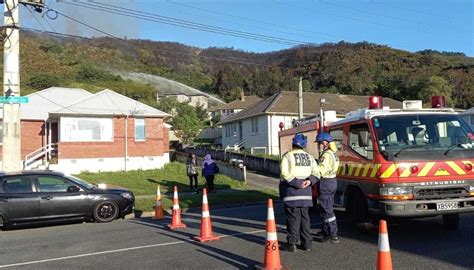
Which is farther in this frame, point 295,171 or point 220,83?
point 220,83

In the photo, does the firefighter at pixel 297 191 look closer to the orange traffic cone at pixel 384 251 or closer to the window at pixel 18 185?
the orange traffic cone at pixel 384 251

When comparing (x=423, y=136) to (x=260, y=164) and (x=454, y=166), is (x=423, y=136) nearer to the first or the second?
(x=454, y=166)

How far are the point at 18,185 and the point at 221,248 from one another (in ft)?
21.9

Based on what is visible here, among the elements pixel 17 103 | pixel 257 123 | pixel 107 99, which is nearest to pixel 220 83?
pixel 257 123

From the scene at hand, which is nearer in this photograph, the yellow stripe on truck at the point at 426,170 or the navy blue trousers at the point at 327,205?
the yellow stripe on truck at the point at 426,170

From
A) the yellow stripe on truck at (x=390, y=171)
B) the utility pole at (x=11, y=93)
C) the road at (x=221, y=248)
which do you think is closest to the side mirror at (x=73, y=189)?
the road at (x=221, y=248)

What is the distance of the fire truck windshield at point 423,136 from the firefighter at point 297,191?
1575mm

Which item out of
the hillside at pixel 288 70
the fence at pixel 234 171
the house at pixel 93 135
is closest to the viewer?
the fence at pixel 234 171

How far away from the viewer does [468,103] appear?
2566 inches

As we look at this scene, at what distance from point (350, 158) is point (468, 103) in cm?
6279

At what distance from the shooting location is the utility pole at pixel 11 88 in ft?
51.6

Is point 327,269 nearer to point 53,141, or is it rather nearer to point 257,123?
point 53,141

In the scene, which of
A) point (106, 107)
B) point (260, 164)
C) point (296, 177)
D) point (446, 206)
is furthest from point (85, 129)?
point (446, 206)

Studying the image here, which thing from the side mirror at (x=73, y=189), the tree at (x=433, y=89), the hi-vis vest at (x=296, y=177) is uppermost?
the tree at (x=433, y=89)
